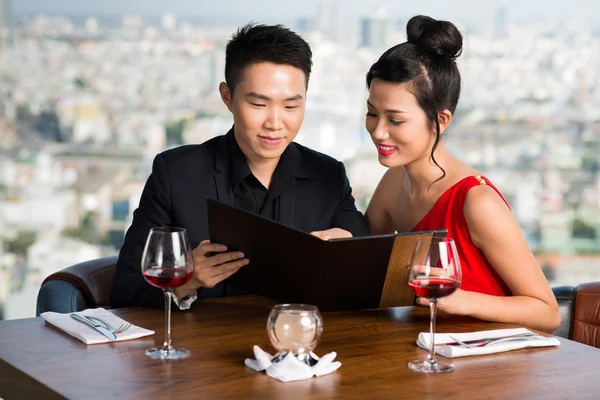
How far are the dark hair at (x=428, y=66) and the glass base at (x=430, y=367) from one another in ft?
3.08

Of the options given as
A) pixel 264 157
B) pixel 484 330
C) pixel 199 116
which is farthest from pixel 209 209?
pixel 199 116

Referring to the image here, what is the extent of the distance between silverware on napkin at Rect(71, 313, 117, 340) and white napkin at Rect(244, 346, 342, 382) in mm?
359

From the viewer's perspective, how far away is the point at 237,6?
4.90 meters

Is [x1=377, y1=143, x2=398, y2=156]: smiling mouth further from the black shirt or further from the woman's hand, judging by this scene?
the woman's hand

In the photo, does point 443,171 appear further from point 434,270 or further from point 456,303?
point 434,270

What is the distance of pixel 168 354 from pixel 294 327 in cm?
32

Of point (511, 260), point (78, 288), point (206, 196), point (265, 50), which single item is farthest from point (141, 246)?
point (511, 260)

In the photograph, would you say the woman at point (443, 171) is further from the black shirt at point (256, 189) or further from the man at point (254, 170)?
the black shirt at point (256, 189)

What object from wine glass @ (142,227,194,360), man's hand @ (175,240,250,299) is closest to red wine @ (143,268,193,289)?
wine glass @ (142,227,194,360)

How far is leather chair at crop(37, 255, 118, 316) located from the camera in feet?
8.84

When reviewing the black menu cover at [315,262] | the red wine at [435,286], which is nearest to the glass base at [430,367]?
the red wine at [435,286]

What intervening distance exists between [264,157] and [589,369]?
1.18 metres

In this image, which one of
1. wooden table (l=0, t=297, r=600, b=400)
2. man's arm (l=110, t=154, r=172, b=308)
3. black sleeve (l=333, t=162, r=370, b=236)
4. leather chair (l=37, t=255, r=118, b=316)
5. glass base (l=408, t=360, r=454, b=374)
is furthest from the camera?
black sleeve (l=333, t=162, r=370, b=236)

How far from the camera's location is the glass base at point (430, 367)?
180cm
